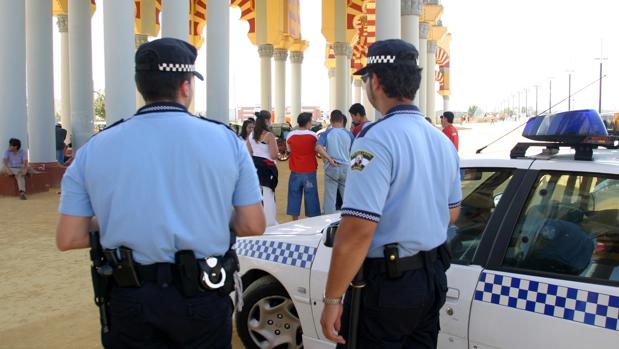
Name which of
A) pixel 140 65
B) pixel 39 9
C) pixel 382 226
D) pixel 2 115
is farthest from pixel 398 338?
pixel 39 9

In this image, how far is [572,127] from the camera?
2729 millimetres

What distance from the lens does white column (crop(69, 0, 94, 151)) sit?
624 inches

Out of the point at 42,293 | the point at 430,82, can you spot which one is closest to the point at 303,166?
the point at 42,293

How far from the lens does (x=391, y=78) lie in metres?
2.07

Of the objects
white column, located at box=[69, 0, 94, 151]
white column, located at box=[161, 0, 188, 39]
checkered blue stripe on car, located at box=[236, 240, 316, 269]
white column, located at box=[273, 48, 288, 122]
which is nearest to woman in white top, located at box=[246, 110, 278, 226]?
checkered blue stripe on car, located at box=[236, 240, 316, 269]

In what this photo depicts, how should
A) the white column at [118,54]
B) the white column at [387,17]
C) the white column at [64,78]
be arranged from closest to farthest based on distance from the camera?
the white column at [118,54]
the white column at [387,17]
the white column at [64,78]

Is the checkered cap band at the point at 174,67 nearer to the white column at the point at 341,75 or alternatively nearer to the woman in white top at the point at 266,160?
the woman in white top at the point at 266,160

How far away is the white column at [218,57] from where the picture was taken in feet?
42.9

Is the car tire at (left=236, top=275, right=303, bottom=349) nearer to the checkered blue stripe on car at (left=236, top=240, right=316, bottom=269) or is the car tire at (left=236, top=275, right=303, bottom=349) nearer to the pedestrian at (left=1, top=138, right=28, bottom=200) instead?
the checkered blue stripe on car at (left=236, top=240, right=316, bottom=269)

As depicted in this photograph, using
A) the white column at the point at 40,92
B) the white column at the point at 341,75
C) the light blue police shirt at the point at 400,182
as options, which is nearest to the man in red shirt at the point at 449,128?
the white column at the point at 40,92

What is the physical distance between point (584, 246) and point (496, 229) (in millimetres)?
393

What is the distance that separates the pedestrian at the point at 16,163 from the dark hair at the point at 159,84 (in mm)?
10869

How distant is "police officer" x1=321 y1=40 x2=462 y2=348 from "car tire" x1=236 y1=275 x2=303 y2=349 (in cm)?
137

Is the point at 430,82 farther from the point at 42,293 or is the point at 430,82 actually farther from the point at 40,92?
the point at 42,293
